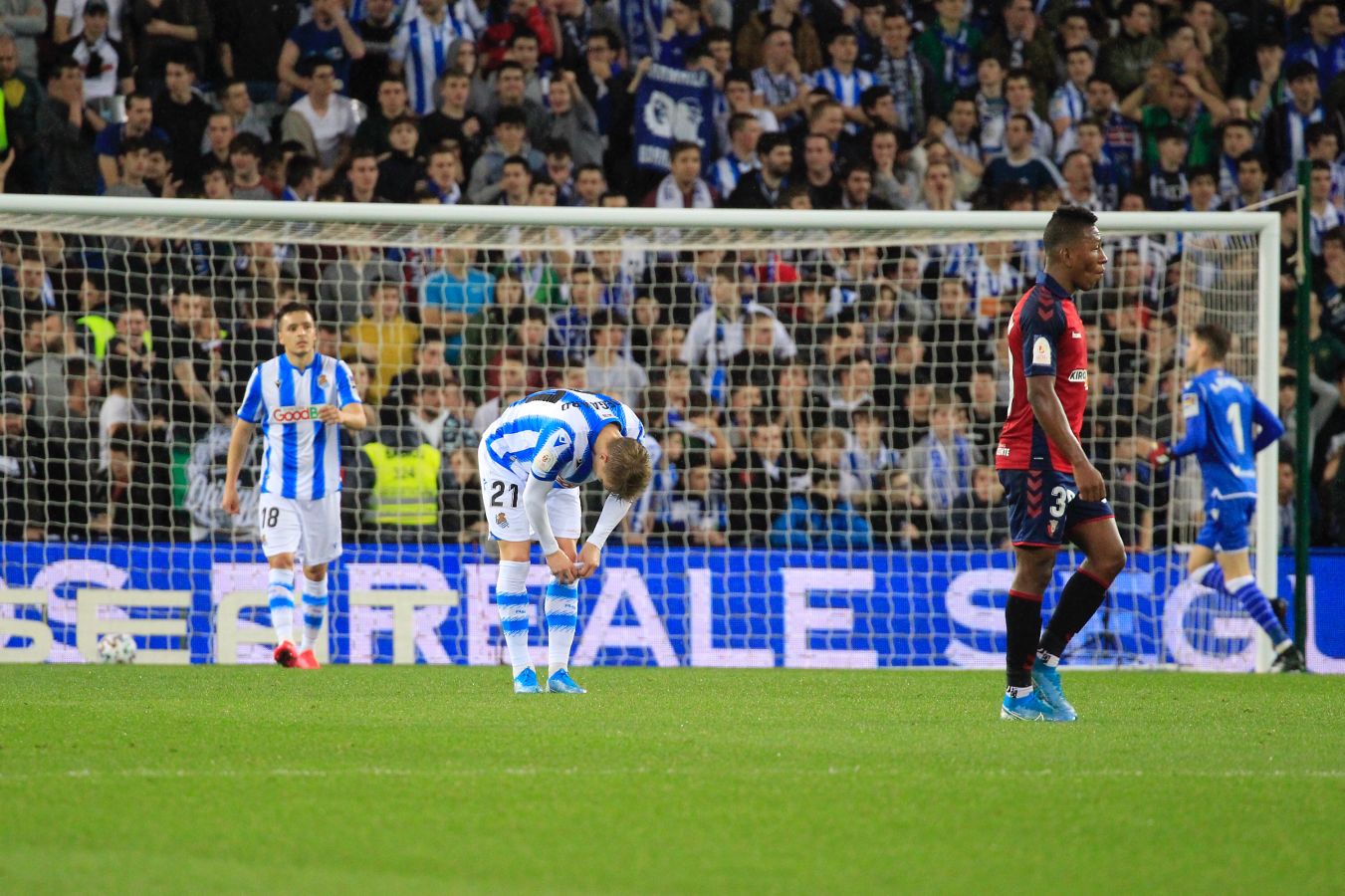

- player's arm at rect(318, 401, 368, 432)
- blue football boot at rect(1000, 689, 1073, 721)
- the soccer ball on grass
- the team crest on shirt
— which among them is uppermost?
the team crest on shirt

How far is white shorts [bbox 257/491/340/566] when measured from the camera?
10.4m

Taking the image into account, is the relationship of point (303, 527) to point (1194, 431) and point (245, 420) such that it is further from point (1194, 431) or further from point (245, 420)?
point (1194, 431)

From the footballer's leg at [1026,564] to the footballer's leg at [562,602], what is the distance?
2301mm

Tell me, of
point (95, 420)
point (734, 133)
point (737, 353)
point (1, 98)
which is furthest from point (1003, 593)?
point (1, 98)

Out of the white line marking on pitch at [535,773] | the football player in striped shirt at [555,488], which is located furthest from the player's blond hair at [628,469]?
the white line marking on pitch at [535,773]

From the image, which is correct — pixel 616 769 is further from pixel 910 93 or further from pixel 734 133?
pixel 910 93

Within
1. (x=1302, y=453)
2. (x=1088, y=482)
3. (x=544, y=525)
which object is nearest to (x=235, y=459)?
(x=544, y=525)

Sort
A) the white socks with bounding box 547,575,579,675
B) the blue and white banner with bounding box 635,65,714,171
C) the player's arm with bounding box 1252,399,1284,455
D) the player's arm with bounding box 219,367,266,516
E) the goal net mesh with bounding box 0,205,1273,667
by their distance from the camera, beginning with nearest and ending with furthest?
the white socks with bounding box 547,575,579,675 < the player's arm with bounding box 219,367,266,516 < the player's arm with bounding box 1252,399,1284,455 < the goal net mesh with bounding box 0,205,1273,667 < the blue and white banner with bounding box 635,65,714,171

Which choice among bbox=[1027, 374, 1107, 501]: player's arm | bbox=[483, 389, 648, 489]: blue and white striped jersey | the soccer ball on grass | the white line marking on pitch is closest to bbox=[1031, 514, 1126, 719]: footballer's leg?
bbox=[1027, 374, 1107, 501]: player's arm

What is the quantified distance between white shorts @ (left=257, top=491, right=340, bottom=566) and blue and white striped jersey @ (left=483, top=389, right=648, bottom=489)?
89.1 inches

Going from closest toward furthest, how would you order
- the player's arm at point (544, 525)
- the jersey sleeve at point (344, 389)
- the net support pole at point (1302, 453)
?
the player's arm at point (544, 525) → the jersey sleeve at point (344, 389) → the net support pole at point (1302, 453)

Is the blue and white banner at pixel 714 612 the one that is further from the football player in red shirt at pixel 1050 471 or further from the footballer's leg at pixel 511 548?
the football player in red shirt at pixel 1050 471

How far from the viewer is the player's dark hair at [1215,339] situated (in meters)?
11.1

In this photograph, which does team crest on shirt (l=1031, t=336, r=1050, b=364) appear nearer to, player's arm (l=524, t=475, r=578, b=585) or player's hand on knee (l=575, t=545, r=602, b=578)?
player's hand on knee (l=575, t=545, r=602, b=578)
